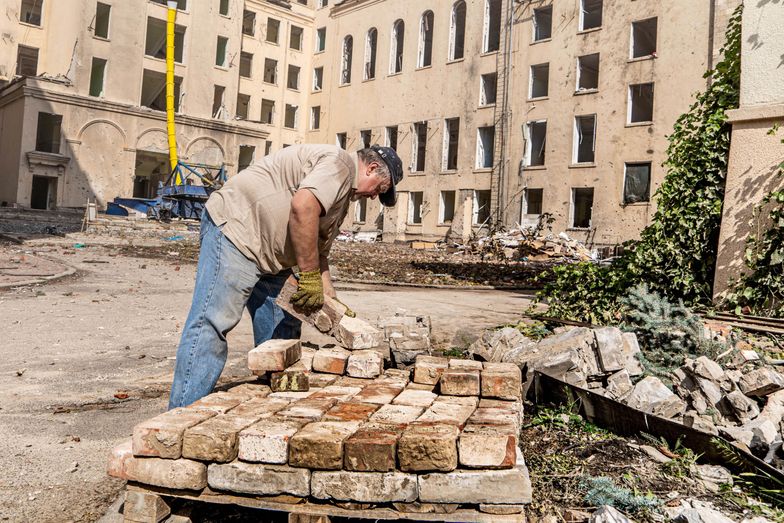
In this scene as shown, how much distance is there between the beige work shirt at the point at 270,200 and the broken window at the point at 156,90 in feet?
114

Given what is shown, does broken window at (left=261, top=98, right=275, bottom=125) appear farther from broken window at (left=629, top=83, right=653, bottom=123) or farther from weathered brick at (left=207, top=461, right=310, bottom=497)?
weathered brick at (left=207, top=461, right=310, bottom=497)

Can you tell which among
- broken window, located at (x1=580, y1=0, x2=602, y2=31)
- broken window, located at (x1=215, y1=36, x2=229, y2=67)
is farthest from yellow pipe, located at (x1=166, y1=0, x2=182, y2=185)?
broken window, located at (x1=580, y1=0, x2=602, y2=31)

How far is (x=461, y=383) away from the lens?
3.36 metres

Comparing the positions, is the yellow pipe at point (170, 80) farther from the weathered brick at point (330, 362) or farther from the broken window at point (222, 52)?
the weathered brick at point (330, 362)

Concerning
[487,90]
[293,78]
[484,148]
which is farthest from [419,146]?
[293,78]

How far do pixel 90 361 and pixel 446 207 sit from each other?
27.2 metres

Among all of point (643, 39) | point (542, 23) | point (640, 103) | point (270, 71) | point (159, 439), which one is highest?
point (270, 71)

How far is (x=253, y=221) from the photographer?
12.0 ft

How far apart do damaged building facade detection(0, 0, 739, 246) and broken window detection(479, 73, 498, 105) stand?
10 cm

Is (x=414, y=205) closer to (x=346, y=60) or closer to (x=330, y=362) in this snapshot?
(x=346, y=60)

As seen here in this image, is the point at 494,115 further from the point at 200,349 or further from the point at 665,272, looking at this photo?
the point at 200,349

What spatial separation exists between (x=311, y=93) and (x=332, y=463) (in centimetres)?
4093

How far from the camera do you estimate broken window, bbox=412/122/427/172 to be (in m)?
33.7

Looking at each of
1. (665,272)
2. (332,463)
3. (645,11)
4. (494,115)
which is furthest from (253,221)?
(494,115)
